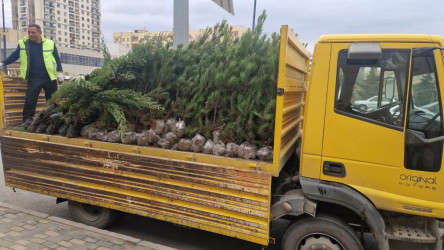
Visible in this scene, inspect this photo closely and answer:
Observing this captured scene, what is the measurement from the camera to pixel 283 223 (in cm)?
402

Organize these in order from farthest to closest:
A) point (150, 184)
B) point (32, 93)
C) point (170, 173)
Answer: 1. point (32, 93)
2. point (150, 184)
3. point (170, 173)

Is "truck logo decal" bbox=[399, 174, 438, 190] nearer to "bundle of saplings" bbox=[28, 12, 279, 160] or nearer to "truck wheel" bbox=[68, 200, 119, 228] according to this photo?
"bundle of saplings" bbox=[28, 12, 279, 160]

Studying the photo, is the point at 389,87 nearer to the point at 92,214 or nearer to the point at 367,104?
the point at 367,104

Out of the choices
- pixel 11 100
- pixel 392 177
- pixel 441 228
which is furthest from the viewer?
pixel 11 100

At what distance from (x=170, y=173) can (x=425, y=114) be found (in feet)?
7.78

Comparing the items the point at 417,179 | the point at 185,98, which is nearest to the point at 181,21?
the point at 185,98

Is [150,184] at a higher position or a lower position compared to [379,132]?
lower

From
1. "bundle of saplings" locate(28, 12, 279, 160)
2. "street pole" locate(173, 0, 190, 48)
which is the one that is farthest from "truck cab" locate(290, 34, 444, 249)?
"street pole" locate(173, 0, 190, 48)

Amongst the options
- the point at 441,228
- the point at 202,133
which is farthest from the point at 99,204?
the point at 441,228

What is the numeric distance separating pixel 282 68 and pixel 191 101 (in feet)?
4.30

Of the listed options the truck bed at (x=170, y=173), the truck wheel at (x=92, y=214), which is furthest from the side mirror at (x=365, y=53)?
the truck wheel at (x=92, y=214)

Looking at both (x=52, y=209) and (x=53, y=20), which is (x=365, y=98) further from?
(x=53, y=20)

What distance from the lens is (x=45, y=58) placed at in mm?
5059

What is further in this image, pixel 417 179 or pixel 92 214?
pixel 92 214
